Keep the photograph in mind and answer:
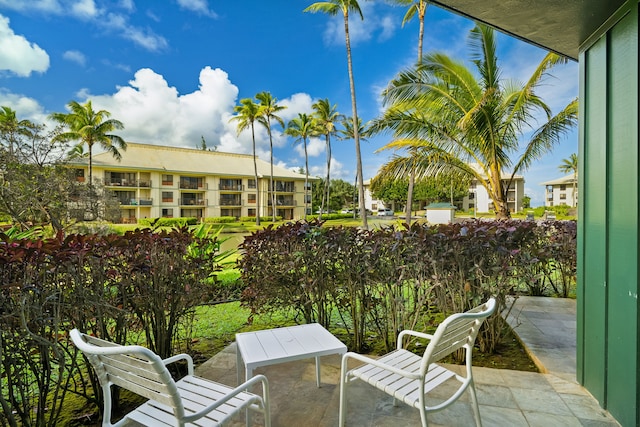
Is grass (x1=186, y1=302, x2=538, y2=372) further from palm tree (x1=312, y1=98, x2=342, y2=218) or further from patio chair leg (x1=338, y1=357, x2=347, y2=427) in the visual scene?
palm tree (x1=312, y1=98, x2=342, y2=218)

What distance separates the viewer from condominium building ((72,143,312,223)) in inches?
1352

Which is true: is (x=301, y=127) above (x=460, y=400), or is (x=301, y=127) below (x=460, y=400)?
above

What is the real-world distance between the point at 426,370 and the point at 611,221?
5.65 feet

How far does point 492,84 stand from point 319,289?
7.20 m

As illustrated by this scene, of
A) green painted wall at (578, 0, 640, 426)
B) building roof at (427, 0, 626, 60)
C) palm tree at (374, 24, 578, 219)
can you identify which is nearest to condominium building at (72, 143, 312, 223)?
palm tree at (374, 24, 578, 219)

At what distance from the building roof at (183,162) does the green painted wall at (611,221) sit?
35.6 meters

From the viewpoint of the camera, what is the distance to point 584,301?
270cm

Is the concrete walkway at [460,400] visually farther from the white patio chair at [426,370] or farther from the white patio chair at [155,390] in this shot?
the white patio chair at [155,390]

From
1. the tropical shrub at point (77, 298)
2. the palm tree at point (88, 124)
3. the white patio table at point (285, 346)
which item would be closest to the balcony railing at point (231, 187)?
the palm tree at point (88, 124)

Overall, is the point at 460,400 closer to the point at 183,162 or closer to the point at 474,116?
the point at 474,116

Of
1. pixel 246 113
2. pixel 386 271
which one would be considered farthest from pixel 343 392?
pixel 246 113

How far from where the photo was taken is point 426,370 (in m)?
1.83

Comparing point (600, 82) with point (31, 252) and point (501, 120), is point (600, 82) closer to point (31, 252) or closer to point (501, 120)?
point (31, 252)

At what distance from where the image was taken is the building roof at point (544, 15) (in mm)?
2307
